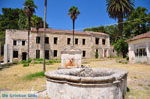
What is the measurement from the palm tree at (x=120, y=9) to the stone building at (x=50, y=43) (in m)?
7.00

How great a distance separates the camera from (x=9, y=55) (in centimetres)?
2508

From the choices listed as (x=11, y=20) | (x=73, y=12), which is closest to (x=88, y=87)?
(x=73, y=12)

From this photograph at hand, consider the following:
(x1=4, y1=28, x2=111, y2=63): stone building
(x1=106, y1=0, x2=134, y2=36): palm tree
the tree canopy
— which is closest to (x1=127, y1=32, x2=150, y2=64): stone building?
(x1=106, y1=0, x2=134, y2=36): palm tree

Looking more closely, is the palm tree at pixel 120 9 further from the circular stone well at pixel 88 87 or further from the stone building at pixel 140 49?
the circular stone well at pixel 88 87

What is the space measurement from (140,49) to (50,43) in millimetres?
18033

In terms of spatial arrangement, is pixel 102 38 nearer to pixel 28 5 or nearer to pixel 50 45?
pixel 50 45

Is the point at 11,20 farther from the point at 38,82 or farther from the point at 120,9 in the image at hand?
the point at 38,82

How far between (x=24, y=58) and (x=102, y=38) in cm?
1995

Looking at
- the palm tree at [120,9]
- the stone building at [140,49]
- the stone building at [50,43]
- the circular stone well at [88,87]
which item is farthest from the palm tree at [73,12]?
the circular stone well at [88,87]

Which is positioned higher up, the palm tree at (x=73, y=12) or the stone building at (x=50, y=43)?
the palm tree at (x=73, y=12)

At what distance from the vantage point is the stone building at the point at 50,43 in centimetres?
2538

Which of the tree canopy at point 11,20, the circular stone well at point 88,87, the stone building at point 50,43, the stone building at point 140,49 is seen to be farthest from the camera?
the tree canopy at point 11,20

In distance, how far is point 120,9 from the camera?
27969mm

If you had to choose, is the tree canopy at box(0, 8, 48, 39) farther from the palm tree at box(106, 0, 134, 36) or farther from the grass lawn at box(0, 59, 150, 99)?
the grass lawn at box(0, 59, 150, 99)
